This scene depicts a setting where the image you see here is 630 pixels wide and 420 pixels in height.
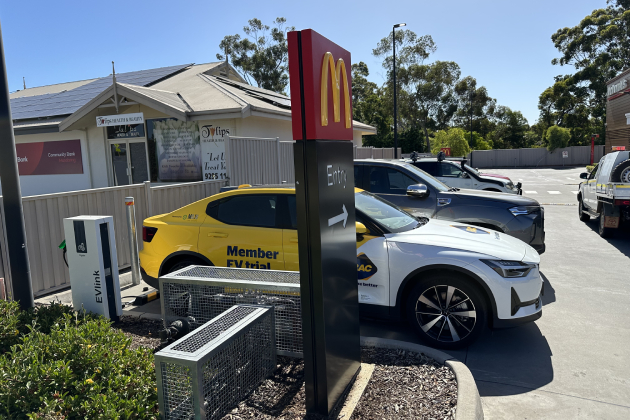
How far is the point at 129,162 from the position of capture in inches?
556

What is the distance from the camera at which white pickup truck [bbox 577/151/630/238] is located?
→ 9.34 metres

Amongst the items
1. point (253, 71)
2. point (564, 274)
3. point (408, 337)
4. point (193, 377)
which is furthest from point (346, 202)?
point (253, 71)

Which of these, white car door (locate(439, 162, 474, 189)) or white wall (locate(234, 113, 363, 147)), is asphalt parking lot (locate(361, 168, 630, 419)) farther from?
white wall (locate(234, 113, 363, 147))

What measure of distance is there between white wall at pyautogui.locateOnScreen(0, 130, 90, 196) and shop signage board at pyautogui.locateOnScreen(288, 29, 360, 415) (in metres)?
13.5

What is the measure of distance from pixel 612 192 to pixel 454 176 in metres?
3.95

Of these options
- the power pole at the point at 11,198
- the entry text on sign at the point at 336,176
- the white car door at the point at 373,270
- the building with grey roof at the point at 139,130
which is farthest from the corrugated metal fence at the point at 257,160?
the entry text on sign at the point at 336,176

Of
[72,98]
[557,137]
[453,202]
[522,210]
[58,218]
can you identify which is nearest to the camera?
[58,218]

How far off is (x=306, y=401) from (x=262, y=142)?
8.88 meters

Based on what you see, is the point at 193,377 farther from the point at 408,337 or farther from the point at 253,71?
the point at 253,71

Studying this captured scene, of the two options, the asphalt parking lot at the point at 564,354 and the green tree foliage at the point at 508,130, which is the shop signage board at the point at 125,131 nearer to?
the asphalt parking lot at the point at 564,354

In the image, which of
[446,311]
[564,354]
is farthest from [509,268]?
[564,354]

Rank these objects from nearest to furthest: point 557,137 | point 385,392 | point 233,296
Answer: point 385,392 < point 233,296 < point 557,137

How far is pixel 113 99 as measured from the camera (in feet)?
42.2

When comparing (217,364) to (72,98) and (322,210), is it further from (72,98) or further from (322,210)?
(72,98)
